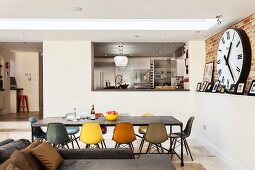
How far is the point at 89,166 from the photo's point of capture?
3.19 metres

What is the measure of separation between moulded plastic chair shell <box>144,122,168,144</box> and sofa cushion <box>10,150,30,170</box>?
94.8 inches

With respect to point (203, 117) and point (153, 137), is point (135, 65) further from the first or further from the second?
point (153, 137)

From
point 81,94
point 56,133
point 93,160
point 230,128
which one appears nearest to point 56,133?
point 56,133

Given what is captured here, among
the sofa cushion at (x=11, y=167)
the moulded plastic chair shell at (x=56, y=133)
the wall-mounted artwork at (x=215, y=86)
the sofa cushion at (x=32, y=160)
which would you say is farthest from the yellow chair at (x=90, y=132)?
the wall-mounted artwork at (x=215, y=86)

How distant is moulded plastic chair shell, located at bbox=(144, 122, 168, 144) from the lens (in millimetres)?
4672

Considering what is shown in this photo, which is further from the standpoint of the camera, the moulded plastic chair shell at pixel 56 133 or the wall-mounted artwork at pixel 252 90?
the moulded plastic chair shell at pixel 56 133

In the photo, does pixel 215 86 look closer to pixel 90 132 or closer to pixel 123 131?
pixel 123 131

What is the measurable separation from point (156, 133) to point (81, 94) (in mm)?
3072

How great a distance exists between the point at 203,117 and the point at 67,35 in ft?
12.0

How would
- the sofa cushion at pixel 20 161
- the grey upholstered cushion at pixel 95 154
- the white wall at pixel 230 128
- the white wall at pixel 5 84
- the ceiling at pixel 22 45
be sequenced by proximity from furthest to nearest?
the white wall at pixel 5 84, the ceiling at pixel 22 45, the white wall at pixel 230 128, the grey upholstered cushion at pixel 95 154, the sofa cushion at pixel 20 161

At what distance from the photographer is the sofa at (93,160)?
2701 mm

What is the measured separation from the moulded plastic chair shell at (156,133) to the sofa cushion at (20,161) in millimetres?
2408
